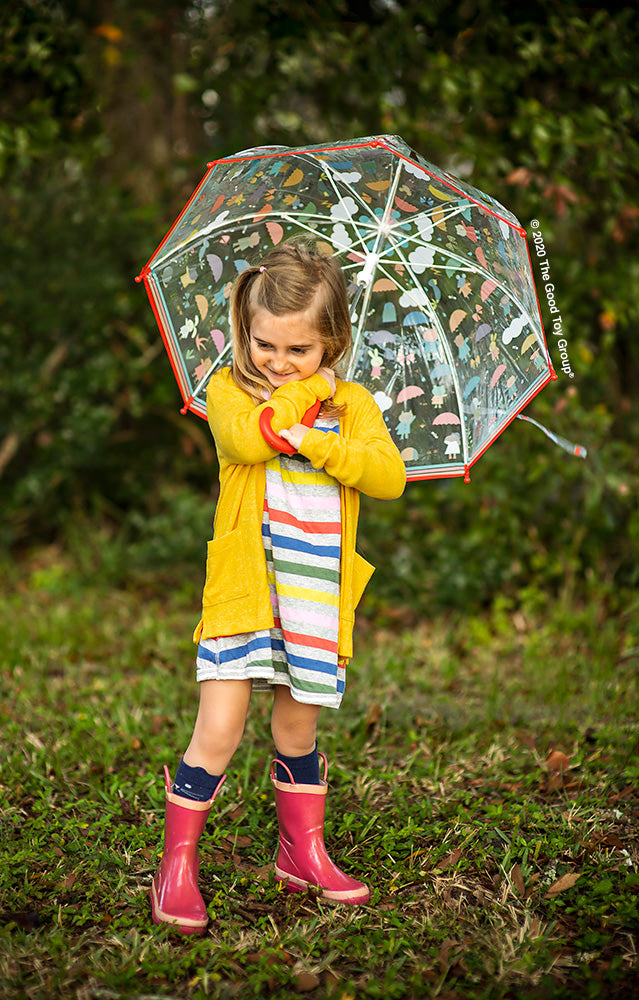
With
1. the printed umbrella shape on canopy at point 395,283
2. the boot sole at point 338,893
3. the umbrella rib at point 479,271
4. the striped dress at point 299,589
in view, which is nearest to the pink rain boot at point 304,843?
the boot sole at point 338,893

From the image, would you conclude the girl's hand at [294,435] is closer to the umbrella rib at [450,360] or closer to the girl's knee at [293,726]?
the umbrella rib at [450,360]

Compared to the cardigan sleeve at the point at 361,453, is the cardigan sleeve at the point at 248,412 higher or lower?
higher

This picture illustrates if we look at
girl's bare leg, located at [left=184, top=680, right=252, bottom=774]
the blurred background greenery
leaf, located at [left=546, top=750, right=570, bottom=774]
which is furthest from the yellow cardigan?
the blurred background greenery

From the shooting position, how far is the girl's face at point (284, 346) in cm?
224

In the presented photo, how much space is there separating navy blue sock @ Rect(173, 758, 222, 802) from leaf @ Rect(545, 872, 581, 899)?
3.31 feet

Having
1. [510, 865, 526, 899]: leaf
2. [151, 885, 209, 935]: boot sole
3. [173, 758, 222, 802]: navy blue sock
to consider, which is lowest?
[510, 865, 526, 899]: leaf

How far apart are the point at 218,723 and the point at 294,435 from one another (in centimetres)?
78

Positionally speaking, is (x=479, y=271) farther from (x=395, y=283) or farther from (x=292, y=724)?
(x=292, y=724)

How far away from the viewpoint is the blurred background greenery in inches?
165

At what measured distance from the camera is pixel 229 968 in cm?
218

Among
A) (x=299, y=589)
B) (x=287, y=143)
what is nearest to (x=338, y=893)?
(x=299, y=589)

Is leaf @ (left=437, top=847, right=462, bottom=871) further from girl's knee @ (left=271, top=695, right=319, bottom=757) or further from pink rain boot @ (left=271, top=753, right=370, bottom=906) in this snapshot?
girl's knee @ (left=271, top=695, right=319, bottom=757)

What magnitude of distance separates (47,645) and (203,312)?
96.2 inches

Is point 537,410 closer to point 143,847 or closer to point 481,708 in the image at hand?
point 481,708
